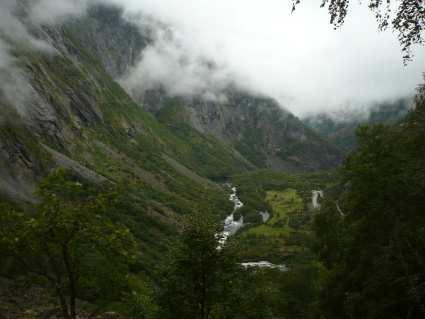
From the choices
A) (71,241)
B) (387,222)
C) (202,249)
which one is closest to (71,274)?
(71,241)

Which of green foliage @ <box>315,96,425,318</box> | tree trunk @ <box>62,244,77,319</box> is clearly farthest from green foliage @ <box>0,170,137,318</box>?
green foliage @ <box>315,96,425,318</box>

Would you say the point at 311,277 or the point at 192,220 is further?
the point at 311,277

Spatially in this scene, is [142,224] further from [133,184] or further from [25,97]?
[25,97]

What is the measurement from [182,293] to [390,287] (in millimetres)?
14537

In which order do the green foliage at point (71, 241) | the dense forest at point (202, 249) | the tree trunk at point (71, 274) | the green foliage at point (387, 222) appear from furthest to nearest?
1. the green foliage at point (387, 222)
2. the dense forest at point (202, 249)
3. the tree trunk at point (71, 274)
4. the green foliage at point (71, 241)

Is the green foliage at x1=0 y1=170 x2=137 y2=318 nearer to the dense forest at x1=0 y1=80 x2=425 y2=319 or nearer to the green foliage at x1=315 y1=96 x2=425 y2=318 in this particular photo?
the dense forest at x1=0 y1=80 x2=425 y2=319

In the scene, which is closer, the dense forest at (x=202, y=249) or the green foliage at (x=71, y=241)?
the green foliage at (x=71, y=241)

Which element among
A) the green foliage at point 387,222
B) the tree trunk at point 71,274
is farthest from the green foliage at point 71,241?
the green foliage at point 387,222

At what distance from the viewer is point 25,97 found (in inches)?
6156

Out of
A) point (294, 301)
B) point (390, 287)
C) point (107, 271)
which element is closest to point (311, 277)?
point (294, 301)

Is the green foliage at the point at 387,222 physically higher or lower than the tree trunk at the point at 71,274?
higher

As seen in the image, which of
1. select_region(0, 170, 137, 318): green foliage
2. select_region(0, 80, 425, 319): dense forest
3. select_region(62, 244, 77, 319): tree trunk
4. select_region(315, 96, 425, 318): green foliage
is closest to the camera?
select_region(0, 170, 137, 318): green foliage

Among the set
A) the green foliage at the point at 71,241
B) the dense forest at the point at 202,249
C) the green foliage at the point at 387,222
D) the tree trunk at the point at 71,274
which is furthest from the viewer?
the green foliage at the point at 387,222

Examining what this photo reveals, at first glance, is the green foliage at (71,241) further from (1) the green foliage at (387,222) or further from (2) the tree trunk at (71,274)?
(1) the green foliage at (387,222)
